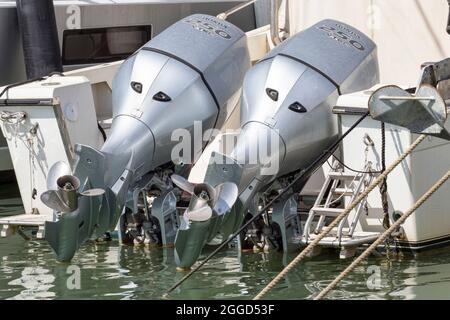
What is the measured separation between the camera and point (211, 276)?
30.1ft

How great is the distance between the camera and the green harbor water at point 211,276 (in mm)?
8672

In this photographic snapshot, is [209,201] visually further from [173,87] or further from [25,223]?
[25,223]

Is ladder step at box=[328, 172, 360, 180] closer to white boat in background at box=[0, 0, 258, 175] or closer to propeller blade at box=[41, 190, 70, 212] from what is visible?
propeller blade at box=[41, 190, 70, 212]

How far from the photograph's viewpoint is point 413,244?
9.39 m

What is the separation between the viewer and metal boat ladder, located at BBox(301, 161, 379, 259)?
9258 millimetres

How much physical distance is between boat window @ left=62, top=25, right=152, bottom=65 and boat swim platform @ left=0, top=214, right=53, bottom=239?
3.93 metres

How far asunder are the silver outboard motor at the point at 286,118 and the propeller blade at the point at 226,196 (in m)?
0.18

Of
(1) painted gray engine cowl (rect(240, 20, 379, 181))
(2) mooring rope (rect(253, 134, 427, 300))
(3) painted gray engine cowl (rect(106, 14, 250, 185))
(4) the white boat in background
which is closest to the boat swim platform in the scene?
(3) painted gray engine cowl (rect(106, 14, 250, 185))

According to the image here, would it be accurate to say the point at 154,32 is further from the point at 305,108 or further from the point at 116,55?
the point at 305,108

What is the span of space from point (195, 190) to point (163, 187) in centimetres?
143

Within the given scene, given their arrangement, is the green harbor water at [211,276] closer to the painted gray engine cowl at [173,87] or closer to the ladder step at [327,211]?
the ladder step at [327,211]

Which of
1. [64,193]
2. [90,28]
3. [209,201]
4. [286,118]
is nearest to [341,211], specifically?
[286,118]

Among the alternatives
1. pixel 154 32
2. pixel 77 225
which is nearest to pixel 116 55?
pixel 154 32

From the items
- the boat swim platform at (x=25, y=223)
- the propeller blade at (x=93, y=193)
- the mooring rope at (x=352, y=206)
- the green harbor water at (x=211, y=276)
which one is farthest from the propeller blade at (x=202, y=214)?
the boat swim platform at (x=25, y=223)
